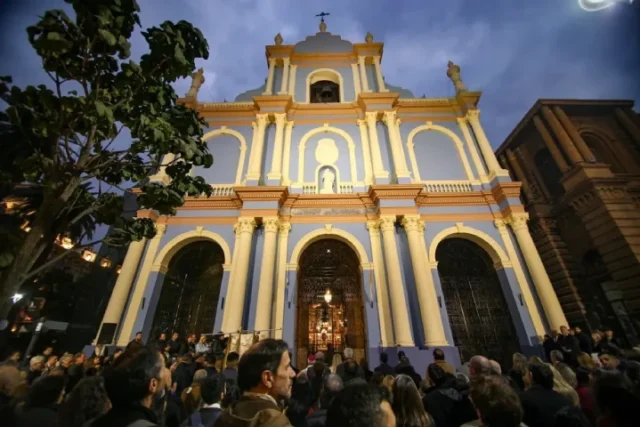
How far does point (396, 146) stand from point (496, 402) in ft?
41.2

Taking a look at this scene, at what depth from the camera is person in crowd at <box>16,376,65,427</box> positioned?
224 centimetres

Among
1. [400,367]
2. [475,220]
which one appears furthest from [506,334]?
[400,367]

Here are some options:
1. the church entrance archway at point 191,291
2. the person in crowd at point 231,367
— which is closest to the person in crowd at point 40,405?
the person in crowd at point 231,367

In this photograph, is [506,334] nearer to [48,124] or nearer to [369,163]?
[369,163]

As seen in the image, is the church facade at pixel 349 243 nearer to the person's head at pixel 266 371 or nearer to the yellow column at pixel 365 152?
the yellow column at pixel 365 152

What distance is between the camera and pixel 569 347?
24.3 ft

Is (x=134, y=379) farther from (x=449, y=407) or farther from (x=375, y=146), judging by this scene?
(x=375, y=146)

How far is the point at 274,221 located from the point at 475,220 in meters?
8.59

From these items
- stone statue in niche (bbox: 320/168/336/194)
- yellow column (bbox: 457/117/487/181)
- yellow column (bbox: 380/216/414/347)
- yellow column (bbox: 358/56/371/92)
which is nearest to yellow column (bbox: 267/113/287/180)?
stone statue in niche (bbox: 320/168/336/194)

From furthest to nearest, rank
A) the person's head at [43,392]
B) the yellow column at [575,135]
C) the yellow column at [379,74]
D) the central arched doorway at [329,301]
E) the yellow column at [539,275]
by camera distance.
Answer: the yellow column at [379,74], the yellow column at [575,135], the central arched doorway at [329,301], the yellow column at [539,275], the person's head at [43,392]

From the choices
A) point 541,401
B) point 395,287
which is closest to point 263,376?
point 541,401

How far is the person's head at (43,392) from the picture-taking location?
2.38m

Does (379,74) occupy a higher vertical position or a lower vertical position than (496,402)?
higher

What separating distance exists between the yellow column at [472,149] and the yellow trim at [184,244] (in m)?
12.0
